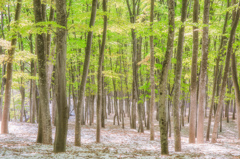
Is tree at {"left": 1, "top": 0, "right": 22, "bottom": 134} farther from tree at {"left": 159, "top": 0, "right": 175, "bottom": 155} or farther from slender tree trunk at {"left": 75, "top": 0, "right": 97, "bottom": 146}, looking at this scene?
tree at {"left": 159, "top": 0, "right": 175, "bottom": 155}

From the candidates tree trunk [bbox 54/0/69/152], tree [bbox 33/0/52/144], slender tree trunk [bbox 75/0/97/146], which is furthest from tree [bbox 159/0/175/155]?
tree [bbox 33/0/52/144]

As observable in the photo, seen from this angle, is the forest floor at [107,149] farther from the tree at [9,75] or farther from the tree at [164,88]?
the tree at [9,75]

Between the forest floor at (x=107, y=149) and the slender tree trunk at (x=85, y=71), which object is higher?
the slender tree trunk at (x=85, y=71)

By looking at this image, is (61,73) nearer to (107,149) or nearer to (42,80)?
(42,80)

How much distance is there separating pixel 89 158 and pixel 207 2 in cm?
996

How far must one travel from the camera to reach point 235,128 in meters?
24.1

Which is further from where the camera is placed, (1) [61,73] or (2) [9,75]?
(2) [9,75]

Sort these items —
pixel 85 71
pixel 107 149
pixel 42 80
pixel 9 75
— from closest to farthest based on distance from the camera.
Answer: pixel 42 80, pixel 107 149, pixel 85 71, pixel 9 75

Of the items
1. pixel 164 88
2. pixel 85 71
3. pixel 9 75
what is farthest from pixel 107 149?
pixel 9 75

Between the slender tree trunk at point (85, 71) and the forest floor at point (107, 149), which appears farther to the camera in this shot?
the slender tree trunk at point (85, 71)

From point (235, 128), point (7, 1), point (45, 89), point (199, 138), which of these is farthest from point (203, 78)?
point (235, 128)

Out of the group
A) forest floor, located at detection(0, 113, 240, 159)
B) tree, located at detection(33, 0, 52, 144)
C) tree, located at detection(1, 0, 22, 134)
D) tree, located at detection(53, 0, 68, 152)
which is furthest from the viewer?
tree, located at detection(1, 0, 22, 134)

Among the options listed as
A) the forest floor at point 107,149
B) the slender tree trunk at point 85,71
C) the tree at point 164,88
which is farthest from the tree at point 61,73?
the tree at point 164,88

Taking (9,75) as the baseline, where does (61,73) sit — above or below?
below
